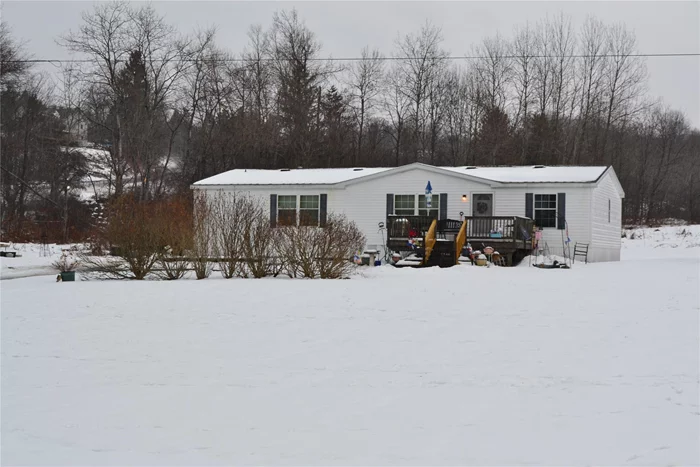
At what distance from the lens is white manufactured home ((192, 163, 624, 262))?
23500 mm

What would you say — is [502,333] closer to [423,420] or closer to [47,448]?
[423,420]

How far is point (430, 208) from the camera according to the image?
2469cm

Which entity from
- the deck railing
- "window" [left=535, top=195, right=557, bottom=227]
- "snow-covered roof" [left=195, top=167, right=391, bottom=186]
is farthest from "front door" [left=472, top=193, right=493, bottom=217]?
"snow-covered roof" [left=195, top=167, right=391, bottom=186]

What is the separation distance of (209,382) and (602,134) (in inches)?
1579

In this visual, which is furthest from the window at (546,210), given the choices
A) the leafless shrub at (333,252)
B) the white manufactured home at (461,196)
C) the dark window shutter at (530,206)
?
the leafless shrub at (333,252)

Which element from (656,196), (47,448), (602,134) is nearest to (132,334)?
(47,448)

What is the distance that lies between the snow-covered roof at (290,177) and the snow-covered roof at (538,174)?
3.87m

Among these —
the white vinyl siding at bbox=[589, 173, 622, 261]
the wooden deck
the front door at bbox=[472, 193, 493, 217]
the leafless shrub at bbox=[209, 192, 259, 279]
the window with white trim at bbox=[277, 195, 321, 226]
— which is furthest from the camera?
the window with white trim at bbox=[277, 195, 321, 226]

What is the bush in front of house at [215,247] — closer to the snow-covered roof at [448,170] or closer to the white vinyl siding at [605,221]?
the snow-covered roof at [448,170]

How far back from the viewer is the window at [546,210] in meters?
23.7

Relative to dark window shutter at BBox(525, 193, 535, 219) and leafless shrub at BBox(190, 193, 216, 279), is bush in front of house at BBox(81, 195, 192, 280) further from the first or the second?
dark window shutter at BBox(525, 193, 535, 219)

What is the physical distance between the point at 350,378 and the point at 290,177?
68.5 feet

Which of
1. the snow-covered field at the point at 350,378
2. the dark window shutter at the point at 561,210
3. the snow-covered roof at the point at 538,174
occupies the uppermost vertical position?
the snow-covered roof at the point at 538,174

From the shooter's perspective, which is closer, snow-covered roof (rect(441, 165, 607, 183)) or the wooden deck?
the wooden deck
